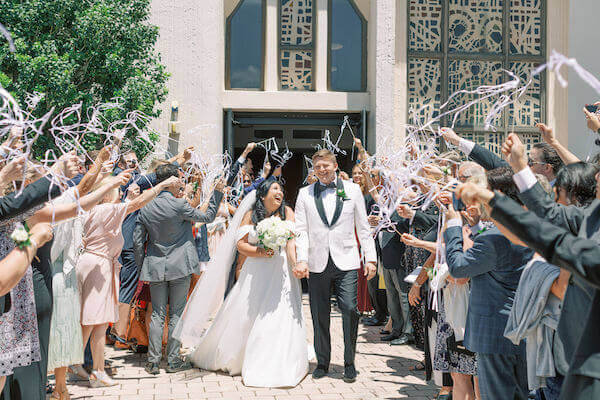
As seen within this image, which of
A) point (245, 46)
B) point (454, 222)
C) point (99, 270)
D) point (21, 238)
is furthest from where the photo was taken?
point (245, 46)

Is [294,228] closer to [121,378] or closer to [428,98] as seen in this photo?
[121,378]

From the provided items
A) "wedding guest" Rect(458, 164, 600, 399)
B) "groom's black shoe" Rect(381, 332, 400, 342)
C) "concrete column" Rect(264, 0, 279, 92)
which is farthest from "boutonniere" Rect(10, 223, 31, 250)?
"concrete column" Rect(264, 0, 279, 92)

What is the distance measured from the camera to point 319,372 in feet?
19.4

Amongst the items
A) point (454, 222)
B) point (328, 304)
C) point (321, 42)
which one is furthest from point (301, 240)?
point (321, 42)

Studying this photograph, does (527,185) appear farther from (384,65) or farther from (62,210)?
(384,65)

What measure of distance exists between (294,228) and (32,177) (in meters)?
2.75

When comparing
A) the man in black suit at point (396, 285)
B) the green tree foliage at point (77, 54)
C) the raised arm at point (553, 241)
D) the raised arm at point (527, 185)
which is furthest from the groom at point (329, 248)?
the green tree foliage at point (77, 54)

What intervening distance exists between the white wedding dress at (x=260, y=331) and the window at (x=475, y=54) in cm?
749

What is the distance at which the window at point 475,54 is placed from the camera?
12625 mm

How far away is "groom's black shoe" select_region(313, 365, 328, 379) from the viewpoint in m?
5.88

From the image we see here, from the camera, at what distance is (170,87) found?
39.7 feet

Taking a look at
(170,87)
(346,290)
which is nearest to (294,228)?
(346,290)

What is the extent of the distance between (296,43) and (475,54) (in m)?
4.07

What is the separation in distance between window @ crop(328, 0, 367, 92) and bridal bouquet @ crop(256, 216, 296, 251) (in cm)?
813
